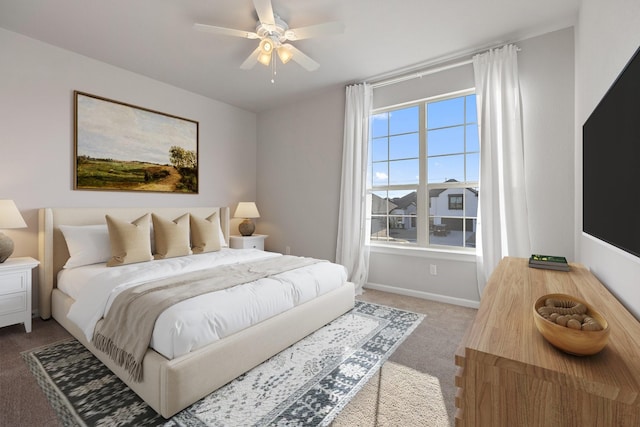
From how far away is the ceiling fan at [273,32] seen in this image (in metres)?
2.23

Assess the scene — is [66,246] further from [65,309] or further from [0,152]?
[0,152]

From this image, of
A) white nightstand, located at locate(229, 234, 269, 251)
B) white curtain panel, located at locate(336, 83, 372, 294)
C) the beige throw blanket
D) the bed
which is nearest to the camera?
the bed

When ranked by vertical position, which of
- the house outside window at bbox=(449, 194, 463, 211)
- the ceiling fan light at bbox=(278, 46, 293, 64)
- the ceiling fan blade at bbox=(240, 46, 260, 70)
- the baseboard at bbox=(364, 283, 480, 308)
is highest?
the ceiling fan light at bbox=(278, 46, 293, 64)

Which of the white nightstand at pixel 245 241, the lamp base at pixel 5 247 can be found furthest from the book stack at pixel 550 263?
the lamp base at pixel 5 247

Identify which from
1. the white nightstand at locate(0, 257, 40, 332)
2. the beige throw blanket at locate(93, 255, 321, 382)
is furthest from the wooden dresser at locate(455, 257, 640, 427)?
the white nightstand at locate(0, 257, 40, 332)

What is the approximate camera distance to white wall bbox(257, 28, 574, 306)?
2686 millimetres

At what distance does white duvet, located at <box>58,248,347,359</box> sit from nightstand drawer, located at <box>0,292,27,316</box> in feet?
0.88

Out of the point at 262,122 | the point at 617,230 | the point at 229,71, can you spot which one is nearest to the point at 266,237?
the point at 262,122

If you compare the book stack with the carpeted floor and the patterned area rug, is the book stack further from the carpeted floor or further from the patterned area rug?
the patterned area rug

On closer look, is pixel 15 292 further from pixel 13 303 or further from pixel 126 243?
pixel 126 243

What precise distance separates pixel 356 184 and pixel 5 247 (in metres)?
3.48

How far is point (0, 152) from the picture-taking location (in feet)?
8.77

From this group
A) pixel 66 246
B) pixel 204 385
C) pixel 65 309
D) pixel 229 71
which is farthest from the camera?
pixel 229 71

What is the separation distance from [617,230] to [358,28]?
250cm
